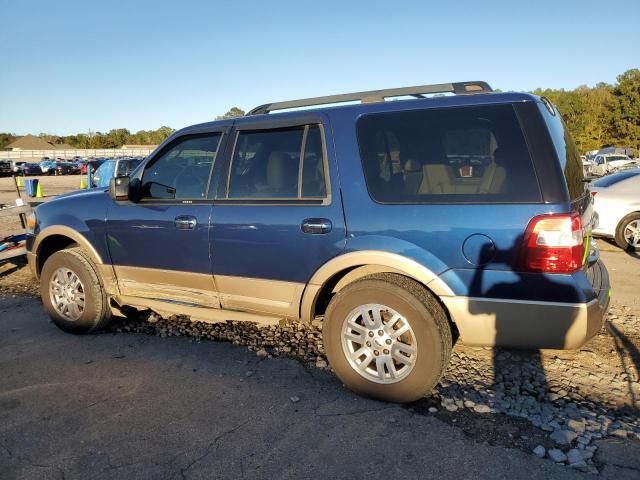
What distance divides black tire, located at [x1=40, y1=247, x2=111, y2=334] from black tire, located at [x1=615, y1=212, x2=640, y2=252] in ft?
26.0

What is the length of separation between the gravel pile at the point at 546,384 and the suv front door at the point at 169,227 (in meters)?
0.66

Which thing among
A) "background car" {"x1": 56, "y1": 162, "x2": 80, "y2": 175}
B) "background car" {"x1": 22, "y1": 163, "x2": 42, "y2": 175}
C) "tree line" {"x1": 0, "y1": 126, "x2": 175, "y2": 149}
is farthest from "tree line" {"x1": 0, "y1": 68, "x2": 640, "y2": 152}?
"tree line" {"x1": 0, "y1": 126, "x2": 175, "y2": 149}

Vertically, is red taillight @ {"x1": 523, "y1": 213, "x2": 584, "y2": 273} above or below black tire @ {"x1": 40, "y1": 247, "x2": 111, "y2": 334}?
A: above

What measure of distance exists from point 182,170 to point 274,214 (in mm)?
1139

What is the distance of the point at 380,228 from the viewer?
3.09m

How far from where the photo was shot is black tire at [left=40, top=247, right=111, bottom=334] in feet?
14.3

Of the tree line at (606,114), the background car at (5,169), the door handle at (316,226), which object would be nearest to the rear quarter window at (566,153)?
the door handle at (316,226)

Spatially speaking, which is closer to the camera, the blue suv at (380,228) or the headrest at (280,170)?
the blue suv at (380,228)

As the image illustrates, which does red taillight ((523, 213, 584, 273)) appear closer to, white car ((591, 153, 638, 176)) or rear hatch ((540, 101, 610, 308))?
rear hatch ((540, 101, 610, 308))

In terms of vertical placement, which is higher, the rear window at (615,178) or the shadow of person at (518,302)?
the rear window at (615,178)

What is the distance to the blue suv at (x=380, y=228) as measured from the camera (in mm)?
2779

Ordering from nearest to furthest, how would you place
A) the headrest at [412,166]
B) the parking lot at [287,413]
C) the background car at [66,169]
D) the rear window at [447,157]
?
the parking lot at [287,413]
the rear window at [447,157]
the headrest at [412,166]
the background car at [66,169]

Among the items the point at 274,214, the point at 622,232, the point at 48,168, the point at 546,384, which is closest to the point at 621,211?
the point at 622,232

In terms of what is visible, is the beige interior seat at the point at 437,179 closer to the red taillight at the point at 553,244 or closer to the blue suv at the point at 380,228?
the blue suv at the point at 380,228
